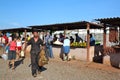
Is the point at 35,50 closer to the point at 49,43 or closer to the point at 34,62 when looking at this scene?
the point at 34,62

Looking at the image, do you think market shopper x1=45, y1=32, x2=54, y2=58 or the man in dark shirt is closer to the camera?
the man in dark shirt

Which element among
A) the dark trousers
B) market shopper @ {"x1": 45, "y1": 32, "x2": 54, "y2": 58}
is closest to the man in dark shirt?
the dark trousers

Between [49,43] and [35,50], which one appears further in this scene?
[49,43]

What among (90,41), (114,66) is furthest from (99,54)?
(114,66)

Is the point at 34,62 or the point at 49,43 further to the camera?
the point at 49,43

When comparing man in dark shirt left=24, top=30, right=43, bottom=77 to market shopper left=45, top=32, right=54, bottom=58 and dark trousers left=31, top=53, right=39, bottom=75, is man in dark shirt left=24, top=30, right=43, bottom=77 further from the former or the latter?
market shopper left=45, top=32, right=54, bottom=58

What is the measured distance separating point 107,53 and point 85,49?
226cm

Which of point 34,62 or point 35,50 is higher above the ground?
point 35,50

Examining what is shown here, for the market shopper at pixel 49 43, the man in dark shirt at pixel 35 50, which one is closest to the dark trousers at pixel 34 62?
the man in dark shirt at pixel 35 50

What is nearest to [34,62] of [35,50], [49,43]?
[35,50]

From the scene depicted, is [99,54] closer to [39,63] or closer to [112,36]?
[112,36]

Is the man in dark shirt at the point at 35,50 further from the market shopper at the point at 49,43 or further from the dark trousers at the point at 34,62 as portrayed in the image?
the market shopper at the point at 49,43

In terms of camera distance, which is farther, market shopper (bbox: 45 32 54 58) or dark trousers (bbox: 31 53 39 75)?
market shopper (bbox: 45 32 54 58)

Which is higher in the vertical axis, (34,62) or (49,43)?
(49,43)
